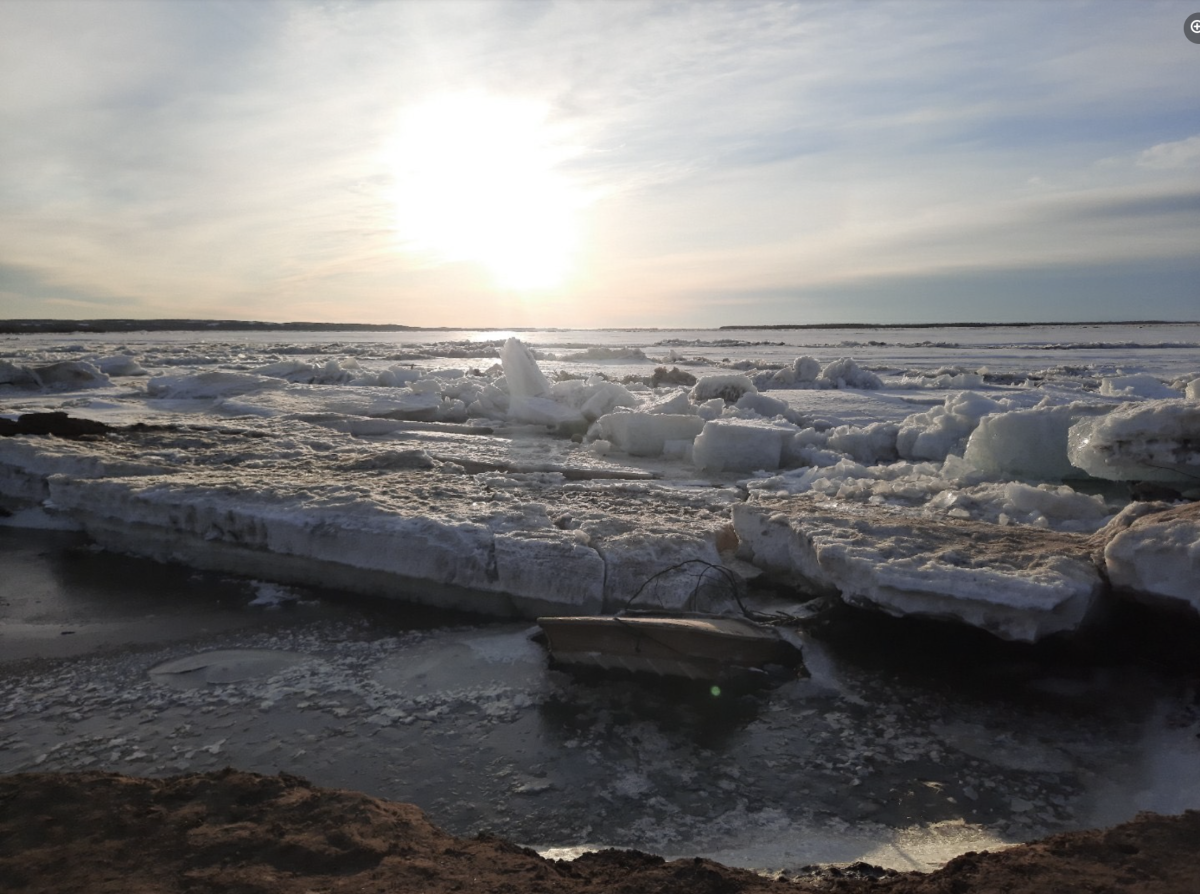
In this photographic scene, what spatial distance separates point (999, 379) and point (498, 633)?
19447mm

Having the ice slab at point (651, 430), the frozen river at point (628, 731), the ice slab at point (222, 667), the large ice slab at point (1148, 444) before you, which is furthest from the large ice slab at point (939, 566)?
the ice slab at point (651, 430)

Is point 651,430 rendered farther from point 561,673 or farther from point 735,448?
point 561,673

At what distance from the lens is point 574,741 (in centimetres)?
346

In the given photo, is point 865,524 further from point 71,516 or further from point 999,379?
point 999,379

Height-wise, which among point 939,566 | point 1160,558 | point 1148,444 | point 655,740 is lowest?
point 655,740

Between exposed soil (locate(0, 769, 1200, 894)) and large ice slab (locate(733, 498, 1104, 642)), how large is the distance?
147 cm

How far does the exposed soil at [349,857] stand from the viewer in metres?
2.12

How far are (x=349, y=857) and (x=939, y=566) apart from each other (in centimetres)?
329

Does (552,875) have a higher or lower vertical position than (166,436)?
lower

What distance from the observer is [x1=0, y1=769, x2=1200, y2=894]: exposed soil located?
83.7 inches

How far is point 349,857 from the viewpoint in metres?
2.27

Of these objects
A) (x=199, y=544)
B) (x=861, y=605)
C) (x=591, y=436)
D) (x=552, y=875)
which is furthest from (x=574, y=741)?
(x=591, y=436)

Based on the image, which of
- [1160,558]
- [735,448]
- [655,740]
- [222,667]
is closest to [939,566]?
[1160,558]

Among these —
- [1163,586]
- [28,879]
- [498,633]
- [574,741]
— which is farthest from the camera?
[498,633]
